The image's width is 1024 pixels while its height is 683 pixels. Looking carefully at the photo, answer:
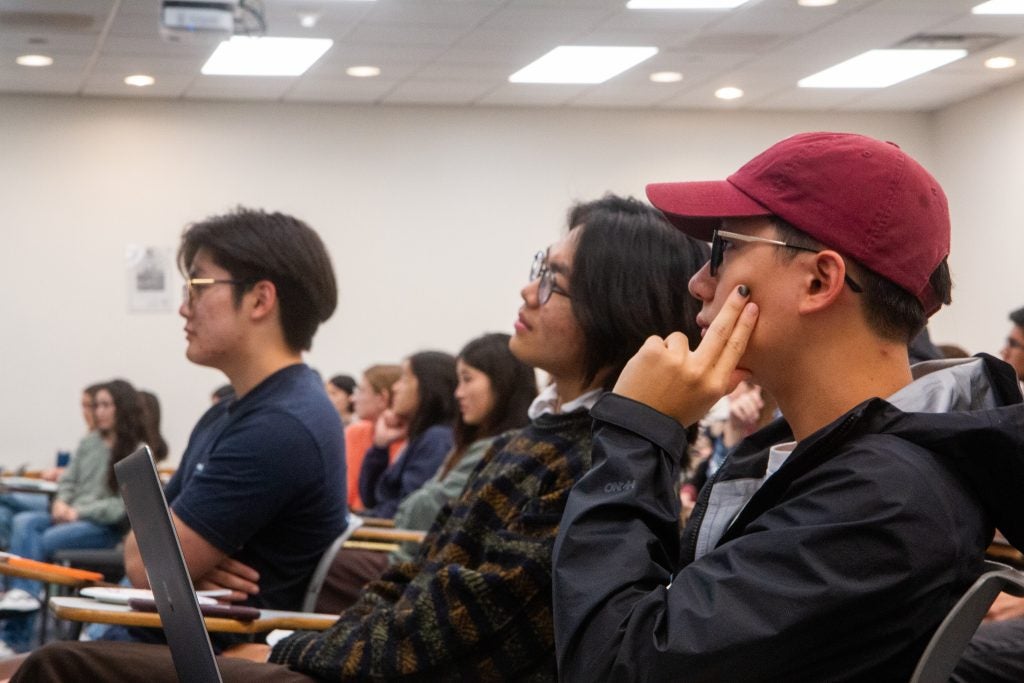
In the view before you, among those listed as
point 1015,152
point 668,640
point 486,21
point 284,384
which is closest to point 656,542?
point 668,640

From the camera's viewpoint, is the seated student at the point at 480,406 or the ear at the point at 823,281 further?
the seated student at the point at 480,406

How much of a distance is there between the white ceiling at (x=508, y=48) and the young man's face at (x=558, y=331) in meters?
5.46

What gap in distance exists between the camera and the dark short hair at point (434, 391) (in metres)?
5.55

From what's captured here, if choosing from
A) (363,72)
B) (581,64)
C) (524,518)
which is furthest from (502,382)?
(363,72)

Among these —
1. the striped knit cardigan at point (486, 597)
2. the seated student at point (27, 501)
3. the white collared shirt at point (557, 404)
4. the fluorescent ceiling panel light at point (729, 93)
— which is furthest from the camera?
the fluorescent ceiling panel light at point (729, 93)

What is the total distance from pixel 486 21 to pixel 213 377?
3741 mm

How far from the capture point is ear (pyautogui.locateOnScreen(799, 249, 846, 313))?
1.33 meters

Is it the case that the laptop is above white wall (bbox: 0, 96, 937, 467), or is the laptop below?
below

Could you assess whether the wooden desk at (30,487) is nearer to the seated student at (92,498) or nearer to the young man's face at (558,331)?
the seated student at (92,498)

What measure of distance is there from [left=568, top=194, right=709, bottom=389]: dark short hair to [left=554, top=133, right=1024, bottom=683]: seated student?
0.54 metres

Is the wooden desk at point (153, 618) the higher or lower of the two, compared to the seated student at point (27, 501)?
higher

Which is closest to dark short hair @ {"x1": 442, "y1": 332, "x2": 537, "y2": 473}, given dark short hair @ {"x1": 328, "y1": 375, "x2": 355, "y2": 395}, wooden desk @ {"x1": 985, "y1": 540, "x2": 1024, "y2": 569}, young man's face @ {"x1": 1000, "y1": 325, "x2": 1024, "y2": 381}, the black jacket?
wooden desk @ {"x1": 985, "y1": 540, "x2": 1024, "y2": 569}

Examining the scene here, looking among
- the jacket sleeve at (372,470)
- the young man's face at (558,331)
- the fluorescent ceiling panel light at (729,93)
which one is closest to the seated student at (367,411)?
the jacket sleeve at (372,470)

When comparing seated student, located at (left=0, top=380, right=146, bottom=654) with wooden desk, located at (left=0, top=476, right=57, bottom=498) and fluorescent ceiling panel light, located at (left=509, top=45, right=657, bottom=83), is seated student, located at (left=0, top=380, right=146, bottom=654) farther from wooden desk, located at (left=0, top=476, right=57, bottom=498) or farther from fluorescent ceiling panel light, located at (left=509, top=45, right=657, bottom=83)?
fluorescent ceiling panel light, located at (left=509, top=45, right=657, bottom=83)
